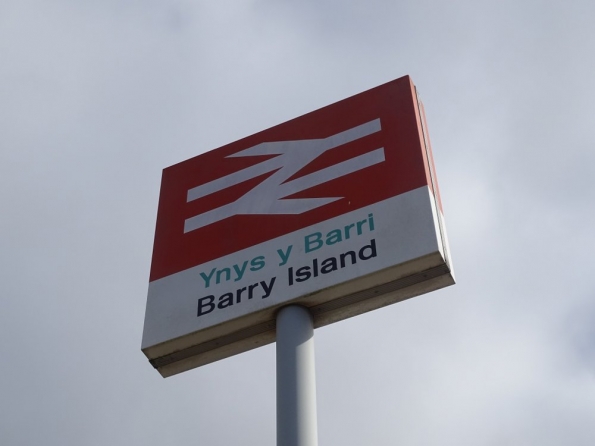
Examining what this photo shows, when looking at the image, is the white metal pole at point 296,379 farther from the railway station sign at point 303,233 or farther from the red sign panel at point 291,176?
the red sign panel at point 291,176

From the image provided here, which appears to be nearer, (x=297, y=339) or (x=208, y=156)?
(x=297, y=339)

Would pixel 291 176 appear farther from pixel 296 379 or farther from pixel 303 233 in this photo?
pixel 296 379

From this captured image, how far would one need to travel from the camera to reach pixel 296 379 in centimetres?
712

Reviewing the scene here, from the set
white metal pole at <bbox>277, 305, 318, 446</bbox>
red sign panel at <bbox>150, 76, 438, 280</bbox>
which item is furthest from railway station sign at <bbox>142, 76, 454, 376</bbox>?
white metal pole at <bbox>277, 305, 318, 446</bbox>

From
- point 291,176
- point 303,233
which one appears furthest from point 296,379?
point 291,176

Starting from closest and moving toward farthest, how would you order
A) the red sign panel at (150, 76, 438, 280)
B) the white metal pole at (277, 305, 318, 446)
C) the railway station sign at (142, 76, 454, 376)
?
the white metal pole at (277, 305, 318, 446) < the railway station sign at (142, 76, 454, 376) < the red sign panel at (150, 76, 438, 280)

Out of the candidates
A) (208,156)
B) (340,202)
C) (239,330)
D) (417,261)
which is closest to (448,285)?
(417,261)

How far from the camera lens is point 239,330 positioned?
7.90 meters

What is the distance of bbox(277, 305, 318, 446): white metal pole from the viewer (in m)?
6.80

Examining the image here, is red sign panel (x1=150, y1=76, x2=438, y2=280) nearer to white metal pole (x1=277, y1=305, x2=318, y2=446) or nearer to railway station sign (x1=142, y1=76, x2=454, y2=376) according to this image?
railway station sign (x1=142, y1=76, x2=454, y2=376)

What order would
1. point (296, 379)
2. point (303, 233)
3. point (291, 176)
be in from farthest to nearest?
point (291, 176)
point (303, 233)
point (296, 379)

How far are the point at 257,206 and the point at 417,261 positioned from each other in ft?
6.20

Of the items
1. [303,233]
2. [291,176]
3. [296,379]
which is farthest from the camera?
[291,176]

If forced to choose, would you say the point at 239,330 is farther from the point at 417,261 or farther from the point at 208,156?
the point at 208,156
